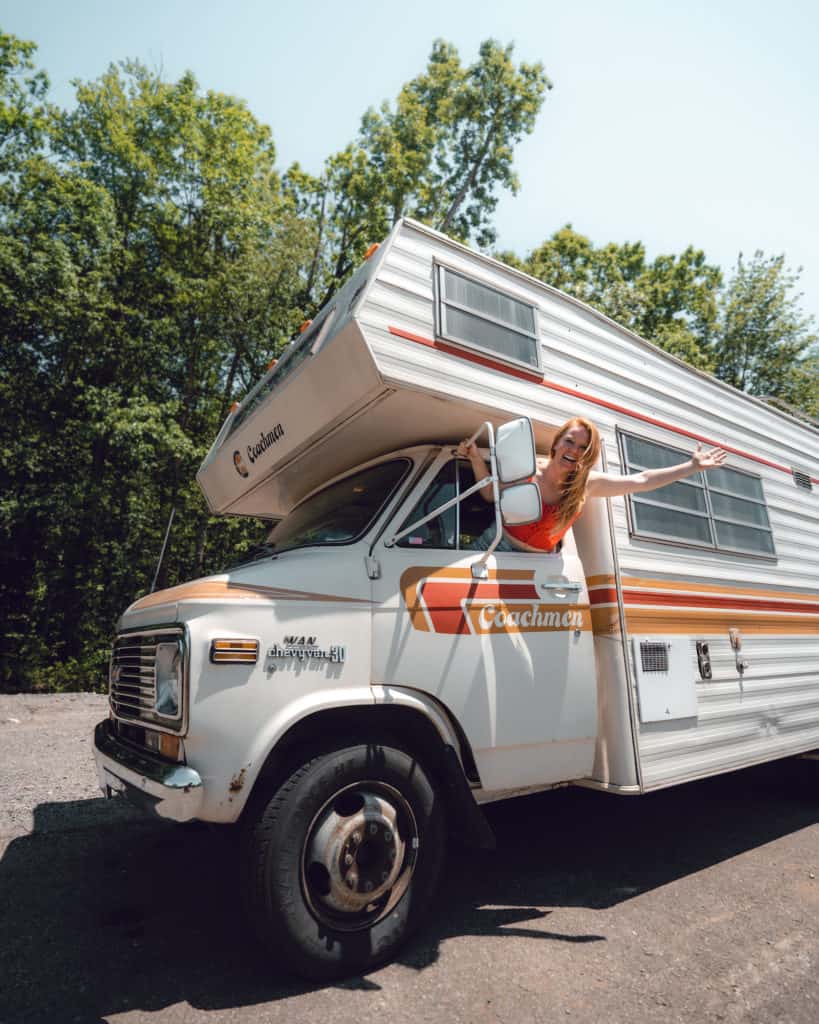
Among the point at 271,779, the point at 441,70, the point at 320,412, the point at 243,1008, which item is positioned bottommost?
the point at 243,1008

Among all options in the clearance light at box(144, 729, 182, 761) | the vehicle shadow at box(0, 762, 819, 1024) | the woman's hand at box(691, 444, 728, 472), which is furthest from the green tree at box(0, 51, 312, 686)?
the woman's hand at box(691, 444, 728, 472)

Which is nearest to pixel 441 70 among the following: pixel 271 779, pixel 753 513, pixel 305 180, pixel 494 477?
pixel 305 180

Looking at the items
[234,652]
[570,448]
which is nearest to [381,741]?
[234,652]

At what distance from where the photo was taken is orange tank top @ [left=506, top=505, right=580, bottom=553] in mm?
3408

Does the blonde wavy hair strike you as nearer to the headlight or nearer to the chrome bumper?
the headlight

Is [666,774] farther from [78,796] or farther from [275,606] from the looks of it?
[78,796]

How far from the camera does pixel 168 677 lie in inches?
105

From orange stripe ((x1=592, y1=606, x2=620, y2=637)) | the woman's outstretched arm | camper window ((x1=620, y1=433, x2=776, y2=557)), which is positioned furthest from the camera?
camper window ((x1=620, y1=433, x2=776, y2=557))

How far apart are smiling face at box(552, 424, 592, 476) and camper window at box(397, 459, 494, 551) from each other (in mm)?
458

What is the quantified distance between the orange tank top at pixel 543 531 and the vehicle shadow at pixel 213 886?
1931mm

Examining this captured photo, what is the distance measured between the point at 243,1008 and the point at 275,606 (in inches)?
60.3

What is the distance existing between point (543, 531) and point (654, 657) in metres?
1.08

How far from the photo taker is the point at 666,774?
3.61 m

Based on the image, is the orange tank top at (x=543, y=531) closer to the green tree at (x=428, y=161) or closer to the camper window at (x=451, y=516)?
the camper window at (x=451, y=516)
